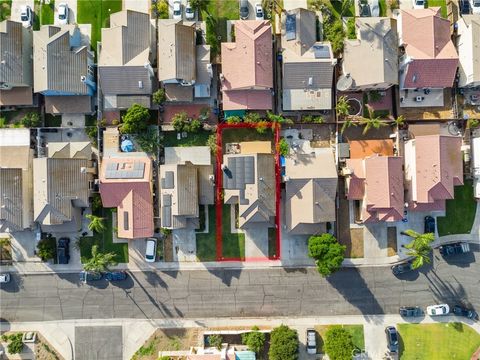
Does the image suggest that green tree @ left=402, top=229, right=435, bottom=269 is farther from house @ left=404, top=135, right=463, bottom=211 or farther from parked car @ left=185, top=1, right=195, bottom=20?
parked car @ left=185, top=1, right=195, bottom=20

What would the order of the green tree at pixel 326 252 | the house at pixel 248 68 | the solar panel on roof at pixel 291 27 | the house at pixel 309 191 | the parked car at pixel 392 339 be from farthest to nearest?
the parked car at pixel 392 339
the solar panel on roof at pixel 291 27
the house at pixel 248 68
the house at pixel 309 191
the green tree at pixel 326 252

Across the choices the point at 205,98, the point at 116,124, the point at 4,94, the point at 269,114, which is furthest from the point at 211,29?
the point at 4,94

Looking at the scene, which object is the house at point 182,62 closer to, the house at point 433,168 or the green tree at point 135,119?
the green tree at point 135,119

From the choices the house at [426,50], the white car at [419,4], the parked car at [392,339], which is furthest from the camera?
the white car at [419,4]

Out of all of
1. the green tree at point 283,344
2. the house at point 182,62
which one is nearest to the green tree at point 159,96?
the house at point 182,62

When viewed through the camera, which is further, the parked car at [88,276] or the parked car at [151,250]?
the parked car at [88,276]
